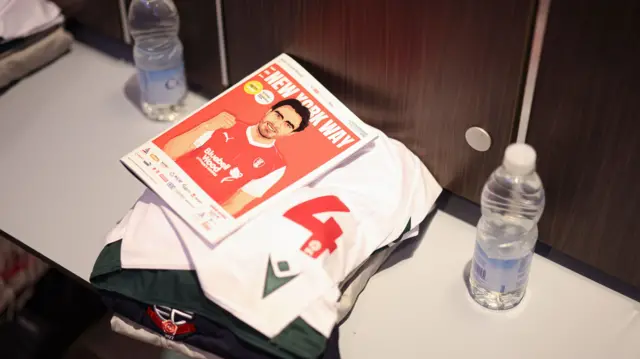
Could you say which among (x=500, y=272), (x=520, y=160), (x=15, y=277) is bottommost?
(x=15, y=277)

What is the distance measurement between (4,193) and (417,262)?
601 millimetres

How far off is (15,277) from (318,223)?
2.41 ft

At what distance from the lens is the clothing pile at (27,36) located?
4.08ft

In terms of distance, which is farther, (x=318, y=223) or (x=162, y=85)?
(x=162, y=85)

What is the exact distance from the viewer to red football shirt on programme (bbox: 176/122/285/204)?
0.91 meters

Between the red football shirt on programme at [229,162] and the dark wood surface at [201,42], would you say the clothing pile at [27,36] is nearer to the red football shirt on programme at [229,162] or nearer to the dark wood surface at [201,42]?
the dark wood surface at [201,42]

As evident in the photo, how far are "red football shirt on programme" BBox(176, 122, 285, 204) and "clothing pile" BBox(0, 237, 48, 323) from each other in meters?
0.54

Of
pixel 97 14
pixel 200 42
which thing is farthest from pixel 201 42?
pixel 97 14

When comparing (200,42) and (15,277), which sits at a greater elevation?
(200,42)

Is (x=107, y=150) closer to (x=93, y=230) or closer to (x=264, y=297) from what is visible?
(x=93, y=230)

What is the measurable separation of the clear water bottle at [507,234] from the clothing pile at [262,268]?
0.10 m

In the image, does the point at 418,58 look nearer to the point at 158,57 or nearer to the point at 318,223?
the point at 318,223

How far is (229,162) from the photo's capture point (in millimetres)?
941

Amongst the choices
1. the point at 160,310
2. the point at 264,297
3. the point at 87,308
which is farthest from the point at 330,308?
the point at 87,308
